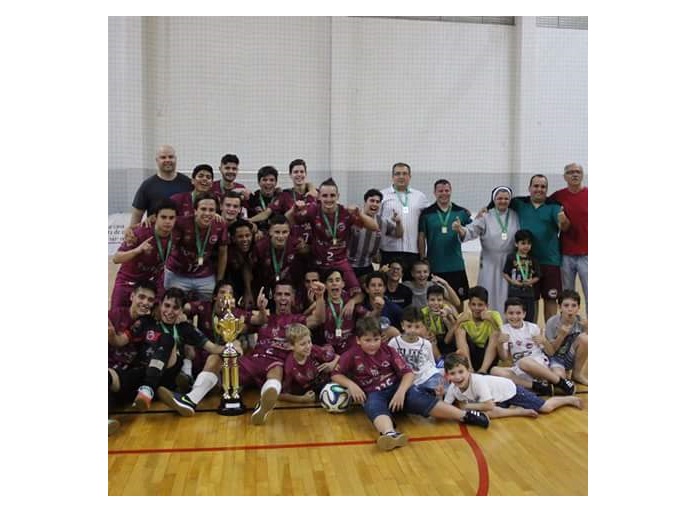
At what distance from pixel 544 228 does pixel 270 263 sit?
61.5 inches

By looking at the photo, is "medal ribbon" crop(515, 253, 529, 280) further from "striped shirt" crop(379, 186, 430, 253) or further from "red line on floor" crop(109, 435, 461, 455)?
"red line on floor" crop(109, 435, 461, 455)

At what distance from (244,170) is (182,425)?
1355 millimetres

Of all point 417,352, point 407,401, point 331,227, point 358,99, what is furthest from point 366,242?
point 407,401

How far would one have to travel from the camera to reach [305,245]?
396cm

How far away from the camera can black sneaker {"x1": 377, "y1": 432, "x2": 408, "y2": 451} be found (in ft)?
11.2

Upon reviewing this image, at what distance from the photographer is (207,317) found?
3.95 m

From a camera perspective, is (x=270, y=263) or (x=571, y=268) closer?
(x=270, y=263)

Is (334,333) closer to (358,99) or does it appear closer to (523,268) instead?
(523,268)

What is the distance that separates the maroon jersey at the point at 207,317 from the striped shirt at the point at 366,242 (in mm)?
660

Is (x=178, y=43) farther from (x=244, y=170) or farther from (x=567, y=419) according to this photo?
(x=567, y=419)

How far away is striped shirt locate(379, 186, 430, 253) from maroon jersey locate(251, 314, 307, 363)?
64cm

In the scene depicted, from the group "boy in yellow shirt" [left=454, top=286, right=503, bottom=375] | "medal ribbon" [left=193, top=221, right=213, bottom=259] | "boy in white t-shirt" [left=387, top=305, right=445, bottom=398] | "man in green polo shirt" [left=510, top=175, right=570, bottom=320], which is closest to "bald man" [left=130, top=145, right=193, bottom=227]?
"medal ribbon" [left=193, top=221, right=213, bottom=259]
